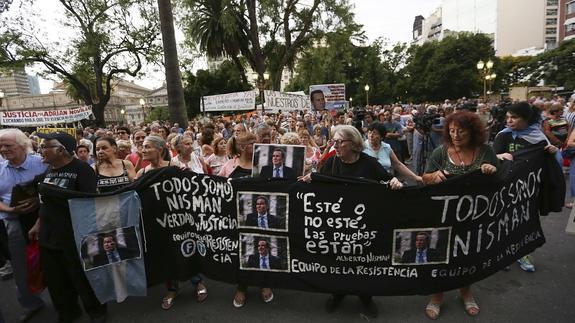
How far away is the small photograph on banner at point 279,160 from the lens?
336 centimetres

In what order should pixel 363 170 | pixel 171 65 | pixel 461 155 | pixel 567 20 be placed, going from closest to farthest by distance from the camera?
1. pixel 461 155
2. pixel 363 170
3. pixel 171 65
4. pixel 567 20

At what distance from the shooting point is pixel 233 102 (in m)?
15.5

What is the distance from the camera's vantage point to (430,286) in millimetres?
2867

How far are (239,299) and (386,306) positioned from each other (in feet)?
4.82

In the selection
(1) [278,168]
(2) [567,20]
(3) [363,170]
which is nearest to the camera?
Answer: (3) [363,170]

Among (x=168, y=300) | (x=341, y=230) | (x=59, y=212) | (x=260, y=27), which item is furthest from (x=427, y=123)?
(x=260, y=27)

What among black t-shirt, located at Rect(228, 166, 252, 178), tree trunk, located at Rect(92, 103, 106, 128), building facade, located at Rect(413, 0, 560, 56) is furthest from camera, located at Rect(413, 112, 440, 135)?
building facade, located at Rect(413, 0, 560, 56)

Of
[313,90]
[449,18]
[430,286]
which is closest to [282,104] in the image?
[313,90]

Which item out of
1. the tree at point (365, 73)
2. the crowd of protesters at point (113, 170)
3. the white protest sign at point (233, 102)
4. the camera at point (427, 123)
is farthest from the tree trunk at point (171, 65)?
the tree at point (365, 73)

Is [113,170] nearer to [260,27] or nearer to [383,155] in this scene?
[383,155]

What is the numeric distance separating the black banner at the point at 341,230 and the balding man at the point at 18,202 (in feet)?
3.98

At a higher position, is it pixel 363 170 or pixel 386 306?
pixel 363 170

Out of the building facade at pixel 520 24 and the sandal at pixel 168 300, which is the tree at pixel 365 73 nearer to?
the building facade at pixel 520 24

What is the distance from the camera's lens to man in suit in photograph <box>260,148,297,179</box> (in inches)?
131
